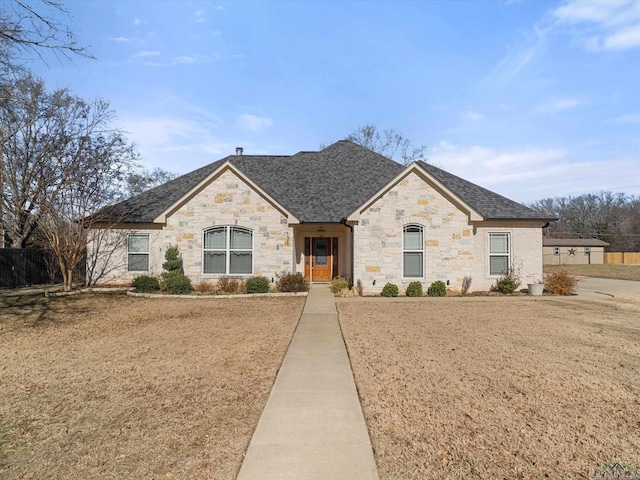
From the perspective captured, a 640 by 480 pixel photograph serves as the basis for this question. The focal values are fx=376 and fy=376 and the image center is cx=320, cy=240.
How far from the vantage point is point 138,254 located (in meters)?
17.3

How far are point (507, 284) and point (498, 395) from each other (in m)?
11.7

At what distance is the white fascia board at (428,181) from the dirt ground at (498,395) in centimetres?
588

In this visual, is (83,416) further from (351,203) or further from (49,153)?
(49,153)

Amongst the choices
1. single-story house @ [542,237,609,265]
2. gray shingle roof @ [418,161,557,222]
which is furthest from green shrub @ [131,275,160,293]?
single-story house @ [542,237,609,265]

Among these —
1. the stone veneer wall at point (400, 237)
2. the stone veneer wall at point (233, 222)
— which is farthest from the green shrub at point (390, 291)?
the stone veneer wall at point (233, 222)

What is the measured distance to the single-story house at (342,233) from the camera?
599 inches

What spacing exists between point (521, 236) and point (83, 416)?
16.5m

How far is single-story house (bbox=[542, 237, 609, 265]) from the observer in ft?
162

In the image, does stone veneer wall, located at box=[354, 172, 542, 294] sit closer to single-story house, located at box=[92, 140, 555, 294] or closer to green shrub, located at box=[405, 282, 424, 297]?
single-story house, located at box=[92, 140, 555, 294]

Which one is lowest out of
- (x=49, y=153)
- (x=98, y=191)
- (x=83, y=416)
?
(x=83, y=416)

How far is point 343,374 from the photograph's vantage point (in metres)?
5.74

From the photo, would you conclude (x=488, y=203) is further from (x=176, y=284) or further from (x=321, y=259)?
(x=176, y=284)

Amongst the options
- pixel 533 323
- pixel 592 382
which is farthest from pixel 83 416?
pixel 533 323

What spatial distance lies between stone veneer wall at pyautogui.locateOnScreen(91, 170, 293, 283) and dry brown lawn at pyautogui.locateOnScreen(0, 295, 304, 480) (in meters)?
Answer: 6.09
